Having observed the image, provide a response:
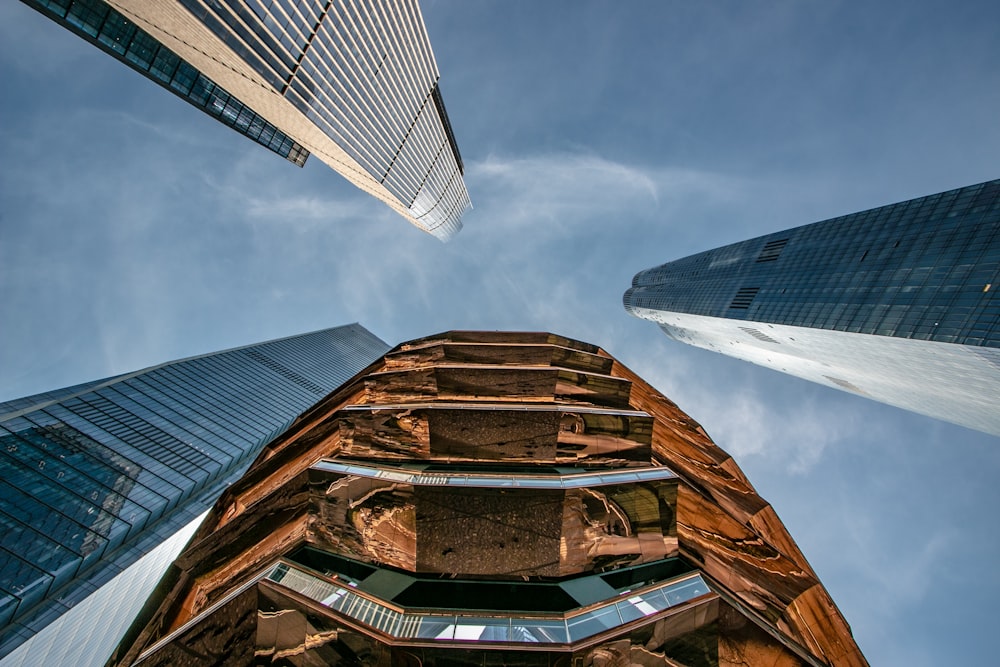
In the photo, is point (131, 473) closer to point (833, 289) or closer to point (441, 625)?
point (441, 625)

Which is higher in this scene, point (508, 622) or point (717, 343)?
point (717, 343)

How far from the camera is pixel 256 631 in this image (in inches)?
296

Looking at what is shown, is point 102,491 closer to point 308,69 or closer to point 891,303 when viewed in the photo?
point 308,69

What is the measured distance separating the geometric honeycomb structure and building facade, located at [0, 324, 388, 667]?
2598 centimetres

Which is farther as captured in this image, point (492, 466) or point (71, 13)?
point (71, 13)

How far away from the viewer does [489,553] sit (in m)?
9.30

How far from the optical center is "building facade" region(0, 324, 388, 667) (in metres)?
26.8

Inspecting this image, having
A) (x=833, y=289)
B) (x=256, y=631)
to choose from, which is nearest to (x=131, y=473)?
(x=256, y=631)

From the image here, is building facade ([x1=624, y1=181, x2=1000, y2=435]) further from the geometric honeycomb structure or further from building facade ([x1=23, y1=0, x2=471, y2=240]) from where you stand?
building facade ([x1=23, y1=0, x2=471, y2=240])

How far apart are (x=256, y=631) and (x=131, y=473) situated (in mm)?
44033

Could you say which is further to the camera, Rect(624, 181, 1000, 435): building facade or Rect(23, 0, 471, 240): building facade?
Rect(624, 181, 1000, 435): building facade

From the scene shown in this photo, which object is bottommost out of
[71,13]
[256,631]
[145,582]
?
[145,582]

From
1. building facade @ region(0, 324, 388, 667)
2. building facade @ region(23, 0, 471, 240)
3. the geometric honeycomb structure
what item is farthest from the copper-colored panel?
building facade @ region(23, 0, 471, 240)

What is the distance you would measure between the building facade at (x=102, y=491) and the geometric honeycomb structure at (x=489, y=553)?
25978 mm
